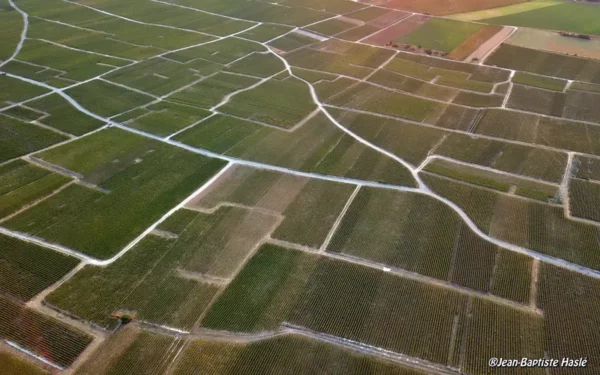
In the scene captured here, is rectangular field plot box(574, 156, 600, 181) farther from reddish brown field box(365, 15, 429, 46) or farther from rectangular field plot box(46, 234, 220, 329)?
reddish brown field box(365, 15, 429, 46)

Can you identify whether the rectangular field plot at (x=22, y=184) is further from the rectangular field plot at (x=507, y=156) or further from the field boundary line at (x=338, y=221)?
the rectangular field plot at (x=507, y=156)

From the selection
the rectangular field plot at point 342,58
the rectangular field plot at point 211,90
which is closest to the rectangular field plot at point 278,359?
the rectangular field plot at point 211,90

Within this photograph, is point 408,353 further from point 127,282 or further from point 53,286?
point 53,286

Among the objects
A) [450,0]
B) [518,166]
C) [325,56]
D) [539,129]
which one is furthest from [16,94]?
[450,0]

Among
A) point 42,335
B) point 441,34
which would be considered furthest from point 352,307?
point 441,34

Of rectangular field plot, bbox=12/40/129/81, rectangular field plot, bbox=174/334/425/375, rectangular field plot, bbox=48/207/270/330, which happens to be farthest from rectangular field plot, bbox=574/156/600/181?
rectangular field plot, bbox=12/40/129/81

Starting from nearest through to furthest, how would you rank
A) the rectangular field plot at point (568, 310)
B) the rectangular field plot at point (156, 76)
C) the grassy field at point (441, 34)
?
the rectangular field plot at point (568, 310), the rectangular field plot at point (156, 76), the grassy field at point (441, 34)

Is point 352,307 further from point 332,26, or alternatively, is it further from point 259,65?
point 332,26
